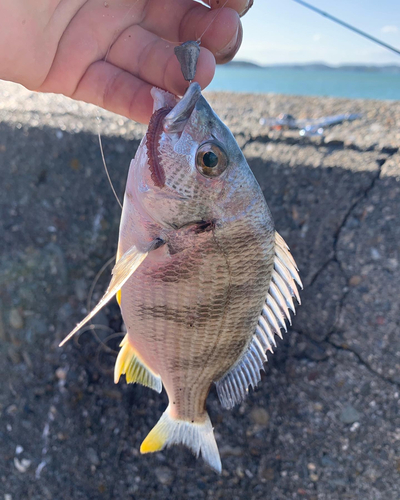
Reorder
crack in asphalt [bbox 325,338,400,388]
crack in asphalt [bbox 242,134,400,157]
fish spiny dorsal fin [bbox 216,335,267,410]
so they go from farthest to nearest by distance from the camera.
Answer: crack in asphalt [bbox 242,134,400,157]
crack in asphalt [bbox 325,338,400,388]
fish spiny dorsal fin [bbox 216,335,267,410]

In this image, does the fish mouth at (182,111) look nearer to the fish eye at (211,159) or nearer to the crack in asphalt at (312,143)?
the fish eye at (211,159)

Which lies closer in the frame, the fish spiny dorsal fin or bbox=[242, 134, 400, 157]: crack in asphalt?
the fish spiny dorsal fin

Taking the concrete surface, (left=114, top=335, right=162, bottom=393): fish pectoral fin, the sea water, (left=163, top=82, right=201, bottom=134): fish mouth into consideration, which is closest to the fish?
(left=163, top=82, right=201, bottom=134): fish mouth

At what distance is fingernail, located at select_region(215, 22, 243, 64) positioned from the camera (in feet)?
4.30

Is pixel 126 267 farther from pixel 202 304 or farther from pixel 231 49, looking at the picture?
pixel 231 49

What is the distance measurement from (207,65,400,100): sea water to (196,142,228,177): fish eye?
3.02m

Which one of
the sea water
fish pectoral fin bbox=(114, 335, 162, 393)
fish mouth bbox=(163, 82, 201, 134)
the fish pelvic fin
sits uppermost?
the sea water

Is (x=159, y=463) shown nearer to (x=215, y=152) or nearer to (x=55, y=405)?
(x=55, y=405)

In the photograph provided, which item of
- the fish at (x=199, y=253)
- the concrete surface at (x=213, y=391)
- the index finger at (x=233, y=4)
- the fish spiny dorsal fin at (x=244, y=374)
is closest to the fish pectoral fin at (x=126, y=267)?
the fish at (x=199, y=253)

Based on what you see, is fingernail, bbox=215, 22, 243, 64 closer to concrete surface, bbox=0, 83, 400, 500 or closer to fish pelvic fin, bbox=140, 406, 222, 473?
concrete surface, bbox=0, 83, 400, 500

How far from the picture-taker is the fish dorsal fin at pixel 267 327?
1.28 metres

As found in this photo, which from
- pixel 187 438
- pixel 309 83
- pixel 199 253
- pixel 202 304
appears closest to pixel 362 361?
pixel 187 438

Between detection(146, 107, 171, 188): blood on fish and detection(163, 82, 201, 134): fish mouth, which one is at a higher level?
detection(163, 82, 201, 134): fish mouth

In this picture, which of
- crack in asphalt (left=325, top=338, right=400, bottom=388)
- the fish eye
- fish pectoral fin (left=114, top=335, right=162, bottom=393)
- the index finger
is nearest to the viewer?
→ the fish eye
